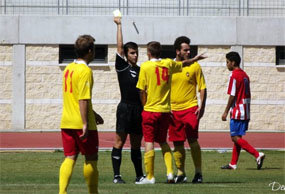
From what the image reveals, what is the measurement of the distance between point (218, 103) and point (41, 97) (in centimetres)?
711

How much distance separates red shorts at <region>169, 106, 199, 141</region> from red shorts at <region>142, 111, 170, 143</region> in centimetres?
55

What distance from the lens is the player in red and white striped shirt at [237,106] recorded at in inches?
605

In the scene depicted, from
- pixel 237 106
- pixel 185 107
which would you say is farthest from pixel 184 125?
pixel 237 106

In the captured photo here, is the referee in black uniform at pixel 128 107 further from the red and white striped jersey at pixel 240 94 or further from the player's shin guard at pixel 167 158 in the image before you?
the red and white striped jersey at pixel 240 94

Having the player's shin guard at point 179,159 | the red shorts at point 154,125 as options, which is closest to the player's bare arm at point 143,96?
the red shorts at point 154,125

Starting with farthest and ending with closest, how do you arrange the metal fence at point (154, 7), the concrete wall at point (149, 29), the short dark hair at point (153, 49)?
the metal fence at point (154, 7) < the concrete wall at point (149, 29) < the short dark hair at point (153, 49)

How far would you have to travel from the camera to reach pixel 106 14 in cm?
3312

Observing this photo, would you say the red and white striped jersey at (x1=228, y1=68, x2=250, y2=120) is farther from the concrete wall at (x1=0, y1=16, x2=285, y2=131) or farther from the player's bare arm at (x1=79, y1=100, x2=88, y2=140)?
the concrete wall at (x1=0, y1=16, x2=285, y2=131)

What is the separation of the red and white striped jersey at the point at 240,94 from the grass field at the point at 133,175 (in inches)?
42.2

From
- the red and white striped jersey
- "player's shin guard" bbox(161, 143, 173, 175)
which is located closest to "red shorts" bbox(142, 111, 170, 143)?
"player's shin guard" bbox(161, 143, 173, 175)

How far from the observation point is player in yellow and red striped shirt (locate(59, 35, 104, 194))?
982 centimetres

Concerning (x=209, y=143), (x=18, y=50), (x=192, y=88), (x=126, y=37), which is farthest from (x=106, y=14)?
(x=192, y=88)

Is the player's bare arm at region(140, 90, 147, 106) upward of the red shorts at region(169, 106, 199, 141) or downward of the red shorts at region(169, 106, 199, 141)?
upward

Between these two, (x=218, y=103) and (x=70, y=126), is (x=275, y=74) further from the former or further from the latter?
(x=70, y=126)
